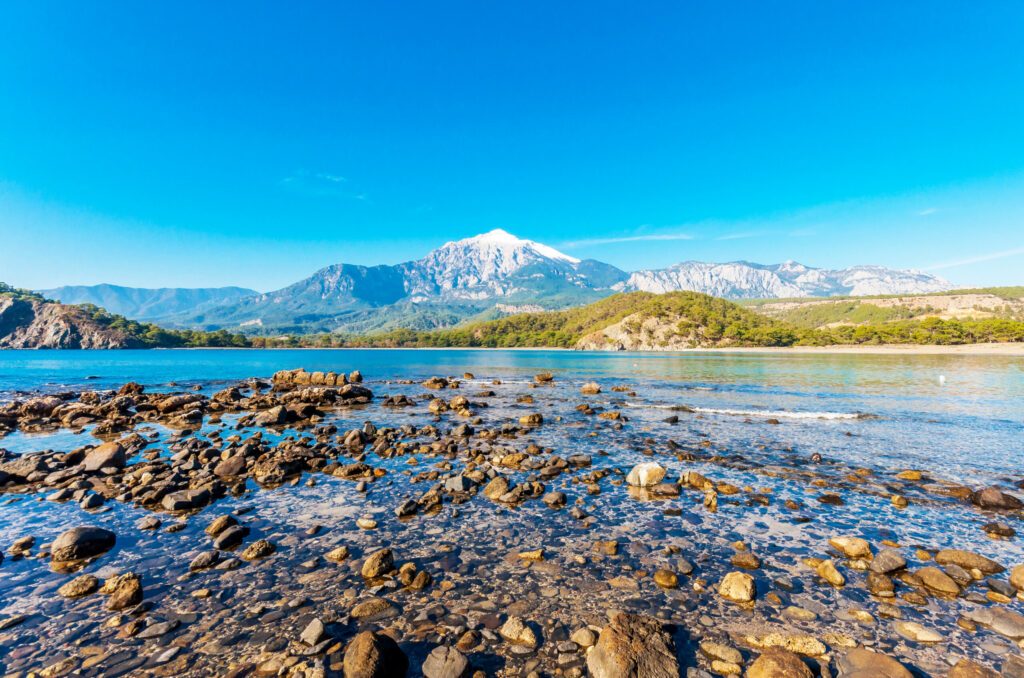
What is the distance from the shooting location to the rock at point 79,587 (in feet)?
29.6

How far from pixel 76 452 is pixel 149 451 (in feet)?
8.69

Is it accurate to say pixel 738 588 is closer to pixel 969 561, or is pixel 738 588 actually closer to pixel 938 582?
pixel 938 582

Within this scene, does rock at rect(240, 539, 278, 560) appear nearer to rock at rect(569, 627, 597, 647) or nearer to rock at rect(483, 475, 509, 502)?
rock at rect(483, 475, 509, 502)

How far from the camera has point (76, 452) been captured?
19.6m

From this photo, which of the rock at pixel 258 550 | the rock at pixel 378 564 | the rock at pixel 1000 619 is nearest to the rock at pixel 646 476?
the rock at pixel 1000 619

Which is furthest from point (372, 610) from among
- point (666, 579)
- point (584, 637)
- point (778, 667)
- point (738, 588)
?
point (738, 588)

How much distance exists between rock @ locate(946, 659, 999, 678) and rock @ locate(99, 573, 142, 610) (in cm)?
1525

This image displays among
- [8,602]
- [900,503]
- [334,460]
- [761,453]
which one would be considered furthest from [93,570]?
[761,453]

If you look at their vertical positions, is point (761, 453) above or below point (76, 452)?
below

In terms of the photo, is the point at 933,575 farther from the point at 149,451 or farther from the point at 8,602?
the point at 149,451

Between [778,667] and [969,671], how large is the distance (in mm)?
3080

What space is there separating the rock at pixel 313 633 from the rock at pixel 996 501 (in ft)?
67.9

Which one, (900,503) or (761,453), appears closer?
(900,503)

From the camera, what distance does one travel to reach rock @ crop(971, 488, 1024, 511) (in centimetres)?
1404
